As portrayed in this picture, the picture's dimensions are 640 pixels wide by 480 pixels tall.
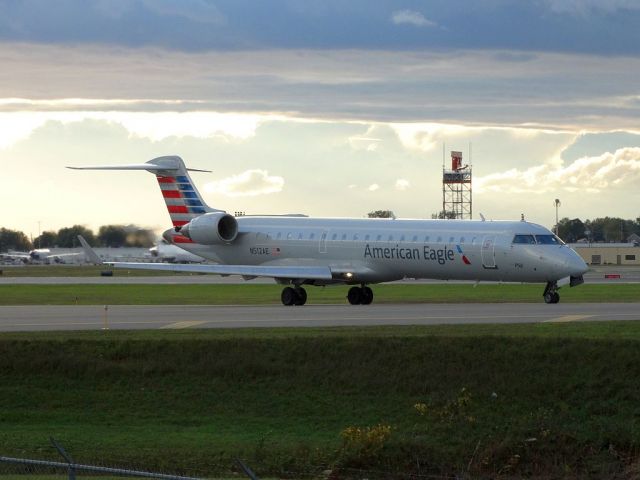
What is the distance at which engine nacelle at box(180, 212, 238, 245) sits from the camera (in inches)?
2176

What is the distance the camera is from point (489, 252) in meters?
47.6

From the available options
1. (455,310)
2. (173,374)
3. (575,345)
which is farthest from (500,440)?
(455,310)

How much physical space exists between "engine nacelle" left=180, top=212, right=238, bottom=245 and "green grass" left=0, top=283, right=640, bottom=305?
290 centimetres

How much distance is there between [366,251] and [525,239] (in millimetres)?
7261

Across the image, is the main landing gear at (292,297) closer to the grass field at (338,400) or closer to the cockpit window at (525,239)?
the cockpit window at (525,239)

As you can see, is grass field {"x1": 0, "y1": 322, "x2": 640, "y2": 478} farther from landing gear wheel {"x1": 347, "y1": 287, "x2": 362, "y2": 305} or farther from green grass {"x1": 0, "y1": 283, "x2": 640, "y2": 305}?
green grass {"x1": 0, "y1": 283, "x2": 640, "y2": 305}

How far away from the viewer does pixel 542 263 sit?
153 feet

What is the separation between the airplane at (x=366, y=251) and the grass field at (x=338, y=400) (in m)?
12.6

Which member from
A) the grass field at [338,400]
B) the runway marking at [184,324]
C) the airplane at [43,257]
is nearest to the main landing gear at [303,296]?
the runway marking at [184,324]

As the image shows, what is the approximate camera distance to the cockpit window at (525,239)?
47219mm

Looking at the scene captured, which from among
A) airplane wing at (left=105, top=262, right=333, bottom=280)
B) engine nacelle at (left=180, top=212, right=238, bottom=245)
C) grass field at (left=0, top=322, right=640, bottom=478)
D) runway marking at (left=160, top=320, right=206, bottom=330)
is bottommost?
grass field at (left=0, top=322, right=640, bottom=478)

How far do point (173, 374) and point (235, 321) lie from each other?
851 centimetres

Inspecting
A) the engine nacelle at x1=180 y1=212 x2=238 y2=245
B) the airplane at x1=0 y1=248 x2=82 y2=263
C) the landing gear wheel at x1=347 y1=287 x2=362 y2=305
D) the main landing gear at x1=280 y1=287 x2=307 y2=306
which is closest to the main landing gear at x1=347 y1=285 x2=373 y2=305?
the landing gear wheel at x1=347 y1=287 x2=362 y2=305

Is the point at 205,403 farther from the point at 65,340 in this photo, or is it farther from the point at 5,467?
the point at 5,467
